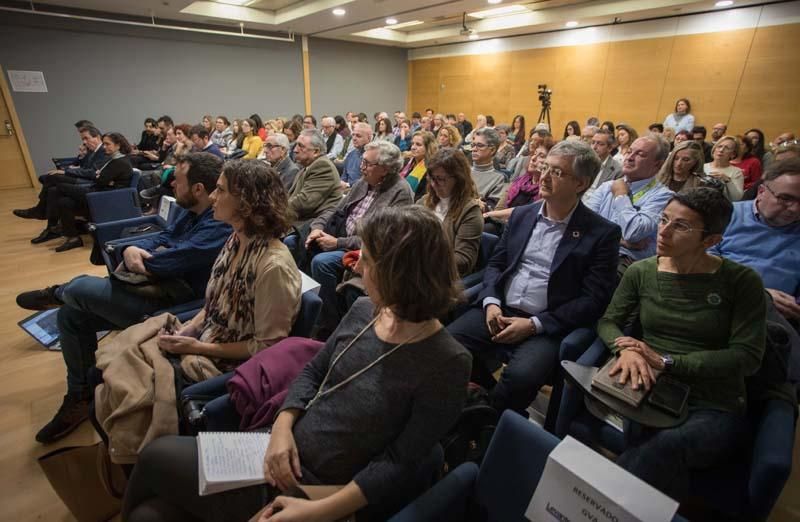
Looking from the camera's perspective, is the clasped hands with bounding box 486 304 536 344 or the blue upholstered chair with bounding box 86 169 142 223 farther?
the blue upholstered chair with bounding box 86 169 142 223

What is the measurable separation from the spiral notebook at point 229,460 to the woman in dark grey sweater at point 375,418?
0.11ft

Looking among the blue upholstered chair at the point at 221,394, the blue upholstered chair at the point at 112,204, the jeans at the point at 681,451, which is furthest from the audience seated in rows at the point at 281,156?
the jeans at the point at 681,451

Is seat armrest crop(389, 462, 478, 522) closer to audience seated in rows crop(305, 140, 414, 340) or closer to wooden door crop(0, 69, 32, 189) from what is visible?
audience seated in rows crop(305, 140, 414, 340)

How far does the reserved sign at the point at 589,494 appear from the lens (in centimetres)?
62

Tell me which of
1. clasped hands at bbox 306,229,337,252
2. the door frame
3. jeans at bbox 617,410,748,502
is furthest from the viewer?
the door frame

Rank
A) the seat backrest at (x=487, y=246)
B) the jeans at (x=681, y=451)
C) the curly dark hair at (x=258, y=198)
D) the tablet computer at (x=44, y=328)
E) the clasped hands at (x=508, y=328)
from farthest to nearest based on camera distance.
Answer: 1. the tablet computer at (x=44, y=328)
2. the seat backrest at (x=487, y=246)
3. the clasped hands at (x=508, y=328)
4. the curly dark hair at (x=258, y=198)
5. the jeans at (x=681, y=451)

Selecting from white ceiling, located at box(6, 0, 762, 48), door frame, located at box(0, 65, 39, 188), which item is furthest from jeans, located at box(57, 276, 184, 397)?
door frame, located at box(0, 65, 39, 188)

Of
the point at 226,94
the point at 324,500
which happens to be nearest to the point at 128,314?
the point at 324,500

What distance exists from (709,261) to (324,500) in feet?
4.55

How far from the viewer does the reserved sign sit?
625mm

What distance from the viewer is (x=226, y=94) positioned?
8359 millimetres

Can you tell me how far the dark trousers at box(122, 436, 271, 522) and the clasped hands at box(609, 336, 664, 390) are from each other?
1.09 m

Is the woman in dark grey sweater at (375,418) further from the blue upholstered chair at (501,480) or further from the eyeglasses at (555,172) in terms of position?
the eyeglasses at (555,172)

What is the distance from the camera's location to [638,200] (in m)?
2.12
